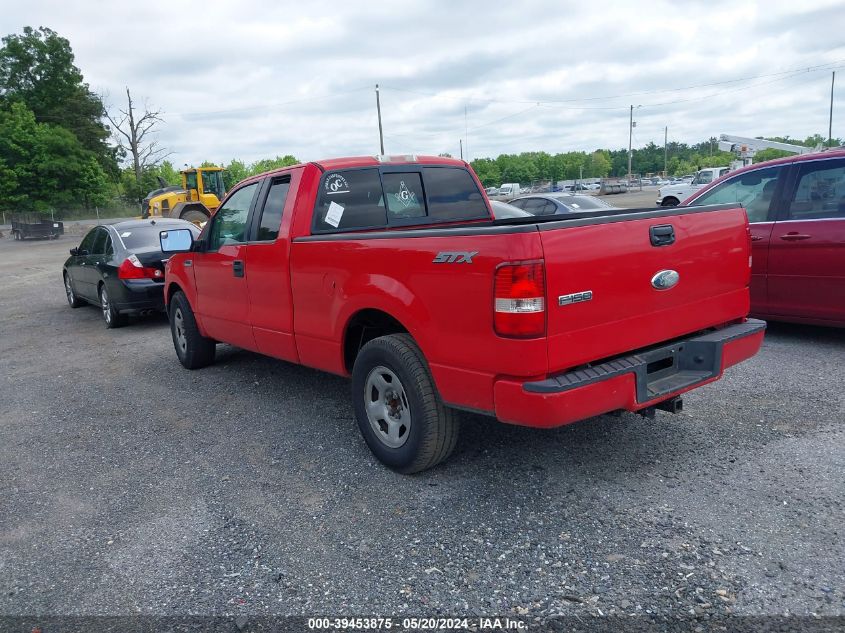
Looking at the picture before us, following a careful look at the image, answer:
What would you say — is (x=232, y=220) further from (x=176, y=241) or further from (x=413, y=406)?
(x=413, y=406)

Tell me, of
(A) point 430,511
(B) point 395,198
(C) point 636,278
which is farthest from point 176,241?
(C) point 636,278

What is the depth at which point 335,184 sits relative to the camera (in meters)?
4.95

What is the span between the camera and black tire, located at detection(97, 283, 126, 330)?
985cm

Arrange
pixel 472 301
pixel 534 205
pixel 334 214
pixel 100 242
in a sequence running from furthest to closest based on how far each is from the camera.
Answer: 1. pixel 534 205
2. pixel 100 242
3. pixel 334 214
4. pixel 472 301

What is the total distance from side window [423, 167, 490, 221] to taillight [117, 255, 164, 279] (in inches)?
225

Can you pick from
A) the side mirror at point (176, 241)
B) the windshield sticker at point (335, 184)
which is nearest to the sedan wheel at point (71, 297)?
the side mirror at point (176, 241)

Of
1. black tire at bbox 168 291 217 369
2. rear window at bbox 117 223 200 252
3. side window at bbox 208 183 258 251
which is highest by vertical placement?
side window at bbox 208 183 258 251

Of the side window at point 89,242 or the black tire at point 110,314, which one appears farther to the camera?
the side window at point 89,242

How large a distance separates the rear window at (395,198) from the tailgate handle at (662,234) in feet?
6.84

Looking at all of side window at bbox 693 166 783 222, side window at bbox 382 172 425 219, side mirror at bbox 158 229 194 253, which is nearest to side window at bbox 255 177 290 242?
side window at bbox 382 172 425 219

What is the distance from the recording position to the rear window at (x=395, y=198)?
4926 millimetres

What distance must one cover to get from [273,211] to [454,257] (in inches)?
89.9

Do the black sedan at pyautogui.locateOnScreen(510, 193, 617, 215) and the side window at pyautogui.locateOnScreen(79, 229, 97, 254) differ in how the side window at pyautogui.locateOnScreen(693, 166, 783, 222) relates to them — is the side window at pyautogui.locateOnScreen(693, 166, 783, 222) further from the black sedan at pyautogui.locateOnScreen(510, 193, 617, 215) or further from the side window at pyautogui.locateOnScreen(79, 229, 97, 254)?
the side window at pyautogui.locateOnScreen(79, 229, 97, 254)

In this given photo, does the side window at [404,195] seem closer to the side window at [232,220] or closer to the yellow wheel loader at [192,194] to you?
the side window at [232,220]
